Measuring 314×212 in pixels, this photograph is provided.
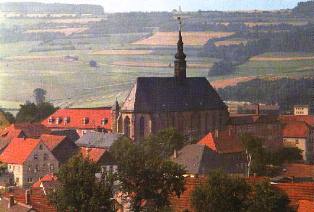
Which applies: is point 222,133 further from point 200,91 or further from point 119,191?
point 119,191

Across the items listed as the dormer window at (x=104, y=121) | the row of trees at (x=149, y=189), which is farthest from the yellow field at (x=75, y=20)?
the row of trees at (x=149, y=189)

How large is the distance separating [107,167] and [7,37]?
83.9m

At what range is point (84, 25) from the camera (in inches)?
5728

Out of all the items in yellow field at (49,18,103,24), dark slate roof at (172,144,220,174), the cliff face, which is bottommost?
dark slate roof at (172,144,220,174)

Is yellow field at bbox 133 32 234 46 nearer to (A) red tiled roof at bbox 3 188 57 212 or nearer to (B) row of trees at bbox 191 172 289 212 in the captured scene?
(A) red tiled roof at bbox 3 188 57 212

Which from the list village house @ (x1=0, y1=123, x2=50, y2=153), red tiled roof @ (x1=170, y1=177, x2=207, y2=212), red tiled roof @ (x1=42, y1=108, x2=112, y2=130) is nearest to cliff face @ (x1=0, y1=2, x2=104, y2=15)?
red tiled roof @ (x1=42, y1=108, x2=112, y2=130)

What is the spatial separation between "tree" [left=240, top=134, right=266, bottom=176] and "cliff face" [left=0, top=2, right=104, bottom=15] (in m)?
66.1

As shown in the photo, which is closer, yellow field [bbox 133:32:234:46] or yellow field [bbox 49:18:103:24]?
yellow field [bbox 133:32:234:46]

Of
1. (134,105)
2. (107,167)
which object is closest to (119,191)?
(107,167)

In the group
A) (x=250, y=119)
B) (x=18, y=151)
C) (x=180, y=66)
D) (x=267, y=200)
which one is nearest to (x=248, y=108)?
(x=250, y=119)

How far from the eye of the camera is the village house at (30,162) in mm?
69812

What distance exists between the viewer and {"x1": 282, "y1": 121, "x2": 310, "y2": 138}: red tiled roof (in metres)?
96.6

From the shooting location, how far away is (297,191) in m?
40.7

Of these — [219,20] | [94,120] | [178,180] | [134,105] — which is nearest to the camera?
[178,180]
